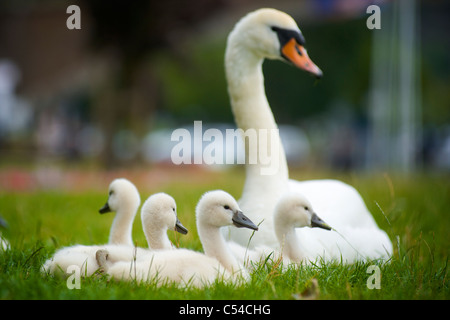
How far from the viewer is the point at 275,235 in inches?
148

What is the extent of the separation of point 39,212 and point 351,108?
1221 inches

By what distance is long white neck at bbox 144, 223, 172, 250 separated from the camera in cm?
340

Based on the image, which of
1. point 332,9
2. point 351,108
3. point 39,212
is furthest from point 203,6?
point 351,108

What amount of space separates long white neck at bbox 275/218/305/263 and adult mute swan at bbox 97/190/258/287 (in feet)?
1.28

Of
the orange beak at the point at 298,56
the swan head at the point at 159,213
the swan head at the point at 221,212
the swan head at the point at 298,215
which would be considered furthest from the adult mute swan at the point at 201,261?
the orange beak at the point at 298,56

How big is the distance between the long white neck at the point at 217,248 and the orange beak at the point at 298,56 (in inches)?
53.0

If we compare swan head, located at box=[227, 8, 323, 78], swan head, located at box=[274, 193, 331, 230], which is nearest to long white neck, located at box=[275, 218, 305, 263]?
swan head, located at box=[274, 193, 331, 230]

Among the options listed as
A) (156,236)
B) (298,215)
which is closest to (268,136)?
(298,215)

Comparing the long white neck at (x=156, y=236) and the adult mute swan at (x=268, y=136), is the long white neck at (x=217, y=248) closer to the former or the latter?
the long white neck at (x=156, y=236)

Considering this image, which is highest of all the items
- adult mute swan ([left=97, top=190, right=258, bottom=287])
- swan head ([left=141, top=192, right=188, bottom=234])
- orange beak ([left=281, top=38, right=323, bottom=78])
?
orange beak ([left=281, top=38, right=323, bottom=78])

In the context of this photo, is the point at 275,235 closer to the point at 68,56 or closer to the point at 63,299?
the point at 63,299

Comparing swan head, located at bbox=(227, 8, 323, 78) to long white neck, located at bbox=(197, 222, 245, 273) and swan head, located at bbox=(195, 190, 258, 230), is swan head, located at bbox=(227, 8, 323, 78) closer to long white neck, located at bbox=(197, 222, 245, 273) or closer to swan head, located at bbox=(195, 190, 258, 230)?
swan head, located at bbox=(195, 190, 258, 230)

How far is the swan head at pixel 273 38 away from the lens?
4094 mm
